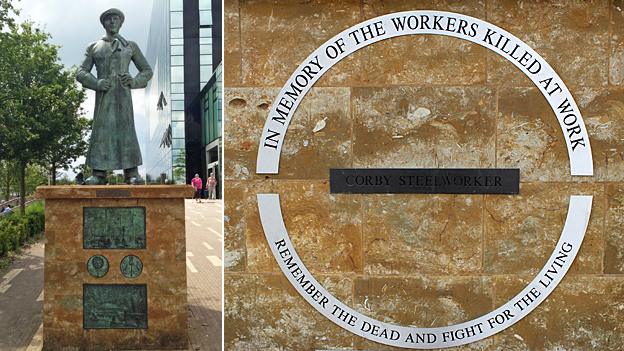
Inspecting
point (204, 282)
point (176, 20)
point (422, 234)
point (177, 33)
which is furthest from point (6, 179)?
point (422, 234)

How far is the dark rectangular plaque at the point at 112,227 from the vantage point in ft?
21.9

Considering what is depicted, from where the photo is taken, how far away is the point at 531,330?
427cm

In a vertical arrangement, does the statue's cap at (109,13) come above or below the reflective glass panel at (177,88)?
below

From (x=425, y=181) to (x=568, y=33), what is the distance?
1.48 metres

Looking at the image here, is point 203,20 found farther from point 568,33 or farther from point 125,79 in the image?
point 568,33

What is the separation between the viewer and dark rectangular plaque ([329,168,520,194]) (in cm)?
421

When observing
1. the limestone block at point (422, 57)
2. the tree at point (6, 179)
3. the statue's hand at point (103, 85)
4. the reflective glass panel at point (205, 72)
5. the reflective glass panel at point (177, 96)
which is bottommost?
the limestone block at point (422, 57)

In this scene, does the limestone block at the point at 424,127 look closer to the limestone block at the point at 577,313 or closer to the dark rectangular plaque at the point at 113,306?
the limestone block at the point at 577,313

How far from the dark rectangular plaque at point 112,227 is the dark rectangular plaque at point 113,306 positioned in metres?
0.51

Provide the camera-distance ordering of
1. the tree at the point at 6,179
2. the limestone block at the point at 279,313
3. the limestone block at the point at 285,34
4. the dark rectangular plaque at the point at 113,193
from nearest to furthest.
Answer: the limestone block at the point at 285,34 → the limestone block at the point at 279,313 → the dark rectangular plaque at the point at 113,193 → the tree at the point at 6,179

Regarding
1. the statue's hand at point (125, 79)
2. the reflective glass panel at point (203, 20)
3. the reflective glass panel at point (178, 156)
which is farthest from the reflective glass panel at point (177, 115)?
the statue's hand at point (125, 79)

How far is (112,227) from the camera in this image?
22.0 feet

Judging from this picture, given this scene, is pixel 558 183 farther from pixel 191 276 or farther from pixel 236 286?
pixel 191 276

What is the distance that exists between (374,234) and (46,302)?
4511mm
